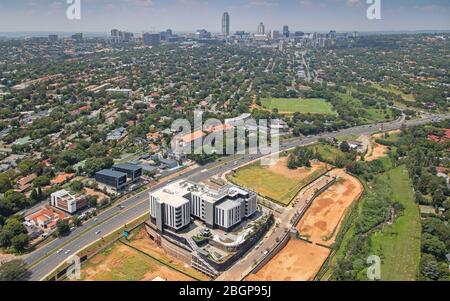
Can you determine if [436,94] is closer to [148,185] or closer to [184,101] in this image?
[184,101]

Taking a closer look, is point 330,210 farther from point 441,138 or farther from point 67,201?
point 441,138

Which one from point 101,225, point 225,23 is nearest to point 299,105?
point 101,225

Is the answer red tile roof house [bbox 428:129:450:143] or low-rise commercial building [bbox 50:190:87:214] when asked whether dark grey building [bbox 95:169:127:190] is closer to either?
low-rise commercial building [bbox 50:190:87:214]

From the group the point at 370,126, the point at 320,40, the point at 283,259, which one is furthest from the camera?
the point at 320,40

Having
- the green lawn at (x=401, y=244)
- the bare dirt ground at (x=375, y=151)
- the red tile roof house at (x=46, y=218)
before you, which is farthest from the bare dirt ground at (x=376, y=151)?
the red tile roof house at (x=46, y=218)

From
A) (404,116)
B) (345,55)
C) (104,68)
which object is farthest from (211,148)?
(345,55)

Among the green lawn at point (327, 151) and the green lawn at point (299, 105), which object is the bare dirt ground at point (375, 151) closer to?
the green lawn at point (327, 151)
